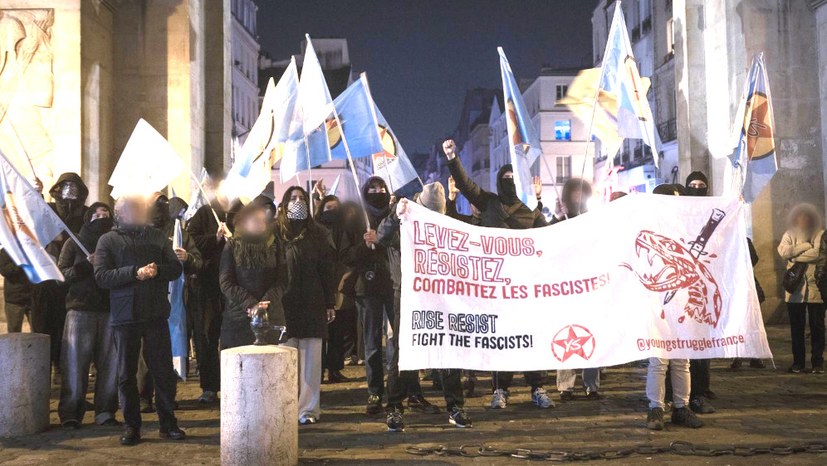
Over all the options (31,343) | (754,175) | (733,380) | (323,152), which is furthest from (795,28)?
(31,343)

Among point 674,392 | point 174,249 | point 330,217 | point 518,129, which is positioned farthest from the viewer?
point 330,217

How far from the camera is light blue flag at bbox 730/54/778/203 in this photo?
1050 cm

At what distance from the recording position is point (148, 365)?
7816 mm

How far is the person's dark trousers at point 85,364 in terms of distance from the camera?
859 cm

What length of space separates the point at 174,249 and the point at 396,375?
3.08 meters

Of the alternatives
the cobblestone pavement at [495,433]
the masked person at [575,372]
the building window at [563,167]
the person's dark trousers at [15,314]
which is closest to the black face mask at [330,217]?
the cobblestone pavement at [495,433]

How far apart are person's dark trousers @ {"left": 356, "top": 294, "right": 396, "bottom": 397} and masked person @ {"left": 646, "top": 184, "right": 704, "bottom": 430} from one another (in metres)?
2.46

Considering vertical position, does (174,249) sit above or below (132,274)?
above

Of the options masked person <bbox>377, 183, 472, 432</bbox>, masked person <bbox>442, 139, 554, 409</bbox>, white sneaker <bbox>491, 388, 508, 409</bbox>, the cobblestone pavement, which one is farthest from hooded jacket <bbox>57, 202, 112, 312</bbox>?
white sneaker <bbox>491, 388, 508, 409</bbox>

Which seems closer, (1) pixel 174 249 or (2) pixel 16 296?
(1) pixel 174 249

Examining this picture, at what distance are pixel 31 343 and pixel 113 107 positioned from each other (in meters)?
10.2

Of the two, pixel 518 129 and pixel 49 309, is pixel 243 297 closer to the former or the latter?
pixel 49 309

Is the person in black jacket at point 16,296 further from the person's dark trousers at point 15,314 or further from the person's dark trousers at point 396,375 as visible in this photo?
the person's dark trousers at point 396,375

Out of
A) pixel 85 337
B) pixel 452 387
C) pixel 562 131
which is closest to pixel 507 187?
pixel 452 387
